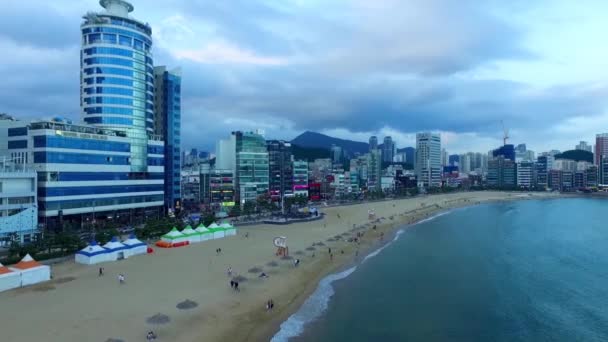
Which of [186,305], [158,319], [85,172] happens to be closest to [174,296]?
[186,305]

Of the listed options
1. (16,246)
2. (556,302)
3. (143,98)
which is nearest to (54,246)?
(16,246)

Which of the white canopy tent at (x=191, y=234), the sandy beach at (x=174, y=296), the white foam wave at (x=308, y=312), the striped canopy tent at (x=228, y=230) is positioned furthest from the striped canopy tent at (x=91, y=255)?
the white foam wave at (x=308, y=312)

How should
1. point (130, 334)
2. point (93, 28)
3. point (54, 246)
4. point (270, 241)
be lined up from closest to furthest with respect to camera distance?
point (130, 334) < point (54, 246) < point (270, 241) < point (93, 28)

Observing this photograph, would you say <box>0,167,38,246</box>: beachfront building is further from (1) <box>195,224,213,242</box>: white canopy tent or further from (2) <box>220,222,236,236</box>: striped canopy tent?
(2) <box>220,222,236,236</box>: striped canopy tent

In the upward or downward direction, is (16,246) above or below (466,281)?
above

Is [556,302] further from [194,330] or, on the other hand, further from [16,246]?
[16,246]

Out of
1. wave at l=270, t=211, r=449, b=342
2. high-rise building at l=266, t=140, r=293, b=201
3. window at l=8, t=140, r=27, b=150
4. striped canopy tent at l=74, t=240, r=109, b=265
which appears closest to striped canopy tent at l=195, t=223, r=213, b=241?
striped canopy tent at l=74, t=240, r=109, b=265
